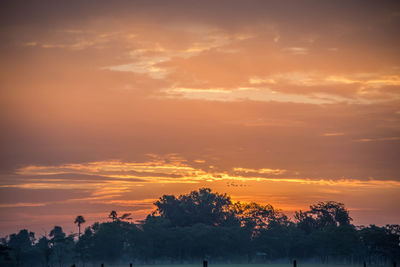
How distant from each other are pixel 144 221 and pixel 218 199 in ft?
103

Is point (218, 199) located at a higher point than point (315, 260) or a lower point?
higher

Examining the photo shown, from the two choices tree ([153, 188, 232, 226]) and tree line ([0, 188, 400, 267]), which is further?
tree ([153, 188, 232, 226])

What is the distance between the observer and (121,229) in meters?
166

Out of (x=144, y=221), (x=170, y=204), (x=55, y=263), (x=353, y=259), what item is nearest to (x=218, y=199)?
(x=170, y=204)

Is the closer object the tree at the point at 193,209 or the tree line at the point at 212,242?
the tree line at the point at 212,242

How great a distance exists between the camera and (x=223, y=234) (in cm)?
16300

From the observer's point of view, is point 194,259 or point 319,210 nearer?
point 194,259

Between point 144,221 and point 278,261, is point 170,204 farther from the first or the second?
point 278,261

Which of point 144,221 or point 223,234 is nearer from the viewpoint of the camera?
point 223,234

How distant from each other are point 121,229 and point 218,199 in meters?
41.7

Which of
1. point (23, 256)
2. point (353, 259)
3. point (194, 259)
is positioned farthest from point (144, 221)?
point (353, 259)

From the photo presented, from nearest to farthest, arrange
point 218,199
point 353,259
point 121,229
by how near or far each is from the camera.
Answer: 1. point 121,229
2. point 353,259
3. point 218,199

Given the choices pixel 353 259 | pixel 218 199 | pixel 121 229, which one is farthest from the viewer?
pixel 218 199

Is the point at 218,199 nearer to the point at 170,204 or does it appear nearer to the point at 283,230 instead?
the point at 170,204
